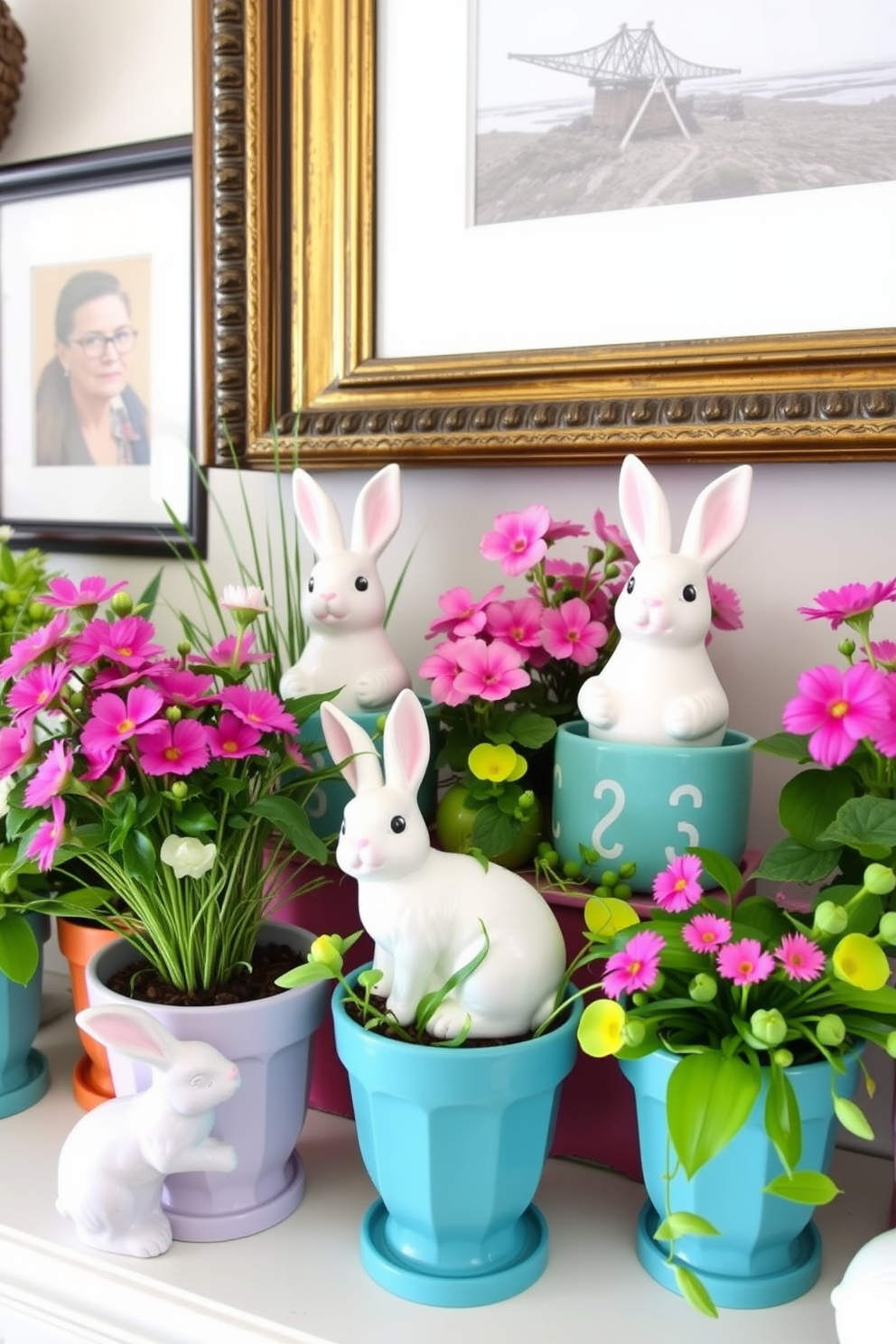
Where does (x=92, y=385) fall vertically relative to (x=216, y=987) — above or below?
above

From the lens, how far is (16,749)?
608mm

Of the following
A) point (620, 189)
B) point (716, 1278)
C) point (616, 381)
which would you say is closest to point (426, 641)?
point (616, 381)

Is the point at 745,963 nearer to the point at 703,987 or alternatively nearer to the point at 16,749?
the point at 703,987

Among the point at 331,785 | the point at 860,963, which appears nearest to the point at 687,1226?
the point at 860,963

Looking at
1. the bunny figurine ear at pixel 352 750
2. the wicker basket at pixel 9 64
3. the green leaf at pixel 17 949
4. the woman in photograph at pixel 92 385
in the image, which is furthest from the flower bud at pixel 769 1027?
the wicker basket at pixel 9 64

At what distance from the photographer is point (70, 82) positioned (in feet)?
3.28

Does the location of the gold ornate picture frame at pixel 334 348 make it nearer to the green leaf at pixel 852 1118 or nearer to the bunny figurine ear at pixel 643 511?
the bunny figurine ear at pixel 643 511

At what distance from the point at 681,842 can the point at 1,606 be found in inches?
20.5

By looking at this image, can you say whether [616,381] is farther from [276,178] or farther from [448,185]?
[276,178]

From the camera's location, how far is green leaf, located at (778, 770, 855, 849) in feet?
1.96

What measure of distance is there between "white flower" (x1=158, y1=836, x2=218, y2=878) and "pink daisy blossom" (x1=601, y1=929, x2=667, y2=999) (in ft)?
0.73

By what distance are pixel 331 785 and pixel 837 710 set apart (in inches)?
13.1

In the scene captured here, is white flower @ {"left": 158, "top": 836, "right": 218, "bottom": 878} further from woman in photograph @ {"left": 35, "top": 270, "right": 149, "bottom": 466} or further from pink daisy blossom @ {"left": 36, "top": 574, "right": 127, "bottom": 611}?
woman in photograph @ {"left": 35, "top": 270, "right": 149, "bottom": 466}

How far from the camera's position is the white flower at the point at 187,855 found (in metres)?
0.59
